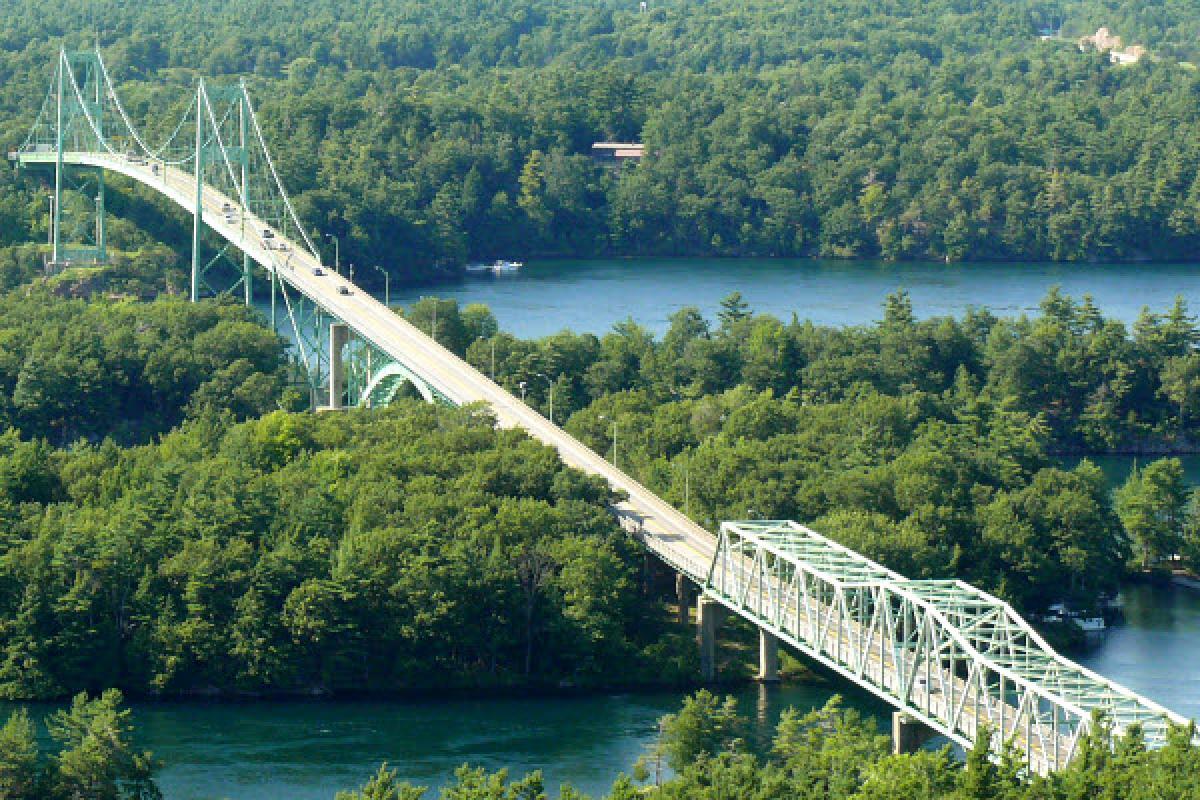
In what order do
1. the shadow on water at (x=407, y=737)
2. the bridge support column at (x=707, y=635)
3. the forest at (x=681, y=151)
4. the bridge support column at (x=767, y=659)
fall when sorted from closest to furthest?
1. the shadow on water at (x=407, y=737)
2. the bridge support column at (x=767, y=659)
3. the bridge support column at (x=707, y=635)
4. the forest at (x=681, y=151)

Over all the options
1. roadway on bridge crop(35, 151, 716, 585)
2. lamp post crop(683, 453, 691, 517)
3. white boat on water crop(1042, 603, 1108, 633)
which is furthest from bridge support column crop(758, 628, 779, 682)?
white boat on water crop(1042, 603, 1108, 633)

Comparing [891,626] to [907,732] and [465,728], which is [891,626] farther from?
[465,728]

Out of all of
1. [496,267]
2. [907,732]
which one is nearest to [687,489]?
[907,732]

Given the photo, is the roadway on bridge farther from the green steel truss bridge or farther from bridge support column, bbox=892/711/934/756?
bridge support column, bbox=892/711/934/756

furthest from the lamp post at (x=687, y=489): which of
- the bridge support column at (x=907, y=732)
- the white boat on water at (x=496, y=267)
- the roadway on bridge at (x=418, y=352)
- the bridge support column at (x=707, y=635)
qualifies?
the white boat on water at (x=496, y=267)

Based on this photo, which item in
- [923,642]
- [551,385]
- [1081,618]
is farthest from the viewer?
[551,385]

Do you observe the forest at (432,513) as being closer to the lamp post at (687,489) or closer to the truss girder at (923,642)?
the lamp post at (687,489)

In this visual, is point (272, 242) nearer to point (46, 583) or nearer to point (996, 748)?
point (46, 583)
